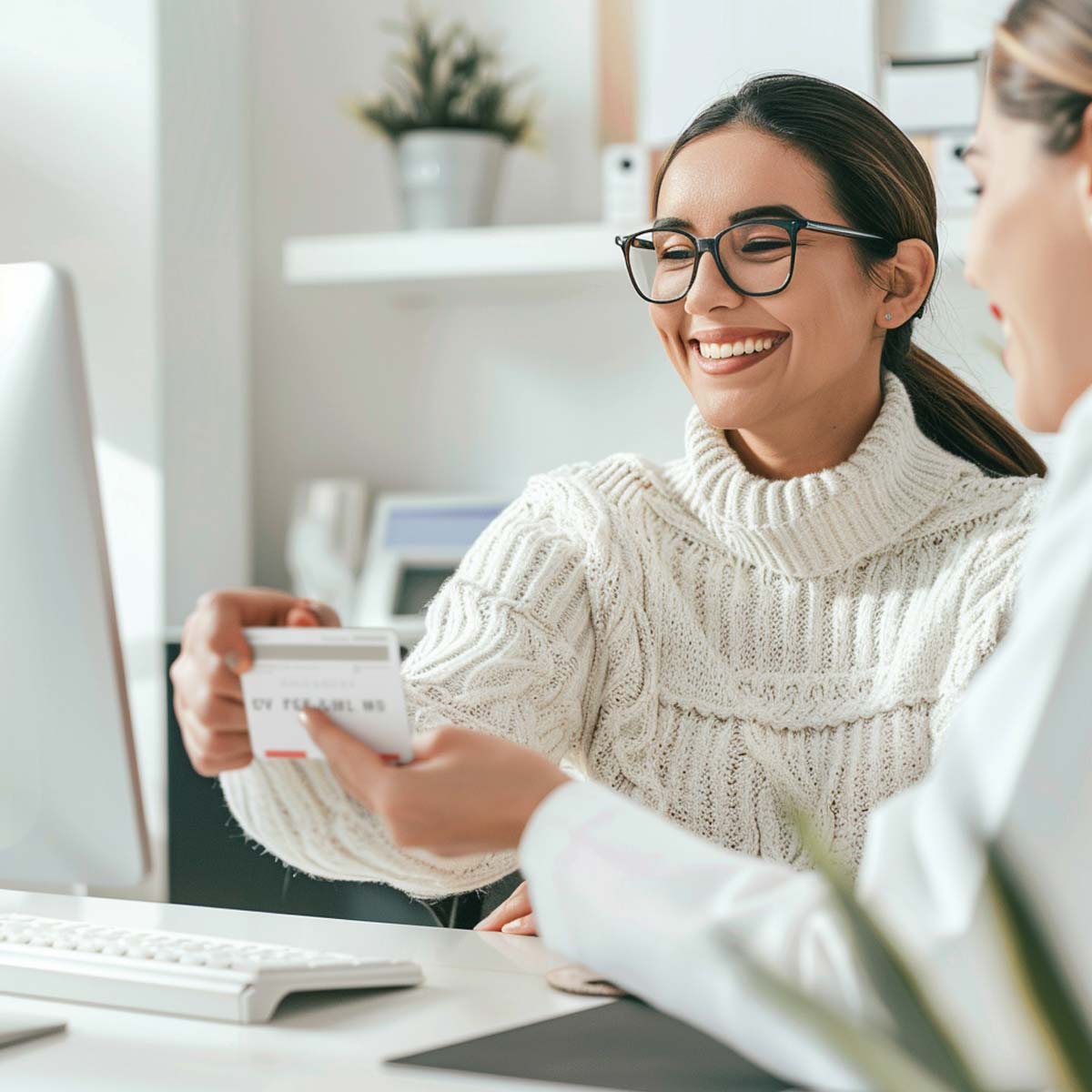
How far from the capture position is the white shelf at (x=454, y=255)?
2.82 m

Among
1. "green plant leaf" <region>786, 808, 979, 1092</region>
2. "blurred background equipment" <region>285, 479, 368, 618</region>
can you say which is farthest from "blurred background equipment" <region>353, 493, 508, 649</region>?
"green plant leaf" <region>786, 808, 979, 1092</region>

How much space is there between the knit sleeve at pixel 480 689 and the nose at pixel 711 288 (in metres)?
0.23

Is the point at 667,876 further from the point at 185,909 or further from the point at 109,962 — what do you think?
the point at 185,909

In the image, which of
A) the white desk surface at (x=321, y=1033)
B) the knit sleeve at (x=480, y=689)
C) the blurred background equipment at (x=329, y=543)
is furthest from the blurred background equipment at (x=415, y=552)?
the white desk surface at (x=321, y=1033)

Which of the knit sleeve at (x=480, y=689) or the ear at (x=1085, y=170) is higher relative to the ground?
the ear at (x=1085, y=170)

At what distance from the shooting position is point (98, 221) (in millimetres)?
2840

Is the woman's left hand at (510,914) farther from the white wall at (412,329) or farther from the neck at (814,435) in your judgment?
the white wall at (412,329)

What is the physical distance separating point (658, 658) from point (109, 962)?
0.63m

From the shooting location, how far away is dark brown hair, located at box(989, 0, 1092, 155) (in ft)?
2.58

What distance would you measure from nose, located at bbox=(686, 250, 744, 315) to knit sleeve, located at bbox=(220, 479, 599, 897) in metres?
0.23

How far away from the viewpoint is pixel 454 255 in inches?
114

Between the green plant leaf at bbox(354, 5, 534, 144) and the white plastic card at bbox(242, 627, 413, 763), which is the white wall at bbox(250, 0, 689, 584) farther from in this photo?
the white plastic card at bbox(242, 627, 413, 763)

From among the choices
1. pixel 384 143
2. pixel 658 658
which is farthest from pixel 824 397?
pixel 384 143

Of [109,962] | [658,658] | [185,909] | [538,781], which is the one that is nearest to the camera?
[538,781]
